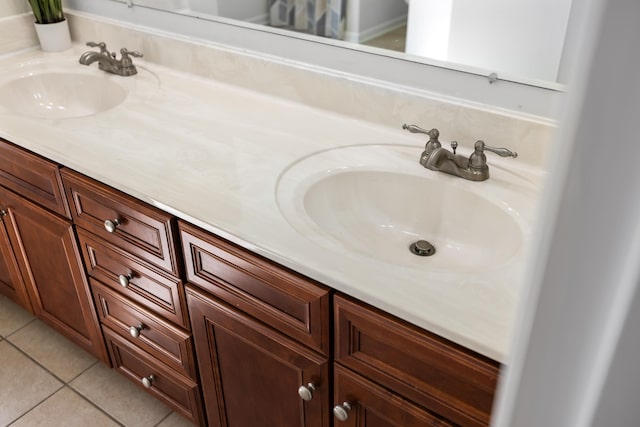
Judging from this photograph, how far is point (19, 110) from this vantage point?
1.75 metres

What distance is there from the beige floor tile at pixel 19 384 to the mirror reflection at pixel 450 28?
1245 mm

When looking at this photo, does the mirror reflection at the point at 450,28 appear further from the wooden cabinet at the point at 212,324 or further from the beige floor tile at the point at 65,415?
the beige floor tile at the point at 65,415

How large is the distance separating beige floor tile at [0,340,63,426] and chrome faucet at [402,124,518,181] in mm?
1320

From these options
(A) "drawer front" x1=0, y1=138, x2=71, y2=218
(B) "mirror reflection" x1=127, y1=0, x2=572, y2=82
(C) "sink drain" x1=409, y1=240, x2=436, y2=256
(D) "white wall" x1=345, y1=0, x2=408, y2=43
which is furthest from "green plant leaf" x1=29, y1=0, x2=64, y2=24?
(C) "sink drain" x1=409, y1=240, x2=436, y2=256

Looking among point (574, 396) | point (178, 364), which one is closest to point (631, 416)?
point (574, 396)

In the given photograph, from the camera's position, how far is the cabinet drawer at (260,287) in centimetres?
101

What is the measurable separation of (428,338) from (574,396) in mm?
599

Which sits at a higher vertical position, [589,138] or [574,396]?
[589,138]

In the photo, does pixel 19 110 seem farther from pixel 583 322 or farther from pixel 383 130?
pixel 583 322

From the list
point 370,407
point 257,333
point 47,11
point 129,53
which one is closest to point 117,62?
point 129,53

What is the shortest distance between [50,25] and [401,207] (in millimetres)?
1302

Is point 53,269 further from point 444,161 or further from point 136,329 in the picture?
point 444,161

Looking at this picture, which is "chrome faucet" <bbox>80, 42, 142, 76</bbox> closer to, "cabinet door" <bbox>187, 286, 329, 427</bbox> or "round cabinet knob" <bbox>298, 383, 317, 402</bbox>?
"cabinet door" <bbox>187, 286, 329, 427</bbox>

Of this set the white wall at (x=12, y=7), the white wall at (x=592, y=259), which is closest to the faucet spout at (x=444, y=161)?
the white wall at (x=592, y=259)
